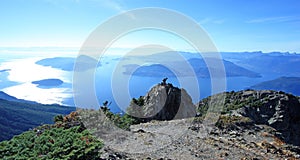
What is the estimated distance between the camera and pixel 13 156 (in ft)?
38.7

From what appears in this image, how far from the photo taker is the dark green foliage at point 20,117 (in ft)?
400

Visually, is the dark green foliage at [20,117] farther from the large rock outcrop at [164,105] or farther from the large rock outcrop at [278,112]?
the large rock outcrop at [278,112]

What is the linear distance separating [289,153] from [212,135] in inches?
226

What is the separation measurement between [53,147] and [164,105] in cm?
1965

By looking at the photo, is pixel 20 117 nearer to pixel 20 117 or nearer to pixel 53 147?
pixel 20 117

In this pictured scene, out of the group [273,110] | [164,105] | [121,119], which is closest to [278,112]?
[273,110]

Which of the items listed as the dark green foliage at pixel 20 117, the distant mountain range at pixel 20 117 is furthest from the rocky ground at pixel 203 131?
the distant mountain range at pixel 20 117

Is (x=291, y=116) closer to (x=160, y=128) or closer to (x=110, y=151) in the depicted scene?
(x=160, y=128)

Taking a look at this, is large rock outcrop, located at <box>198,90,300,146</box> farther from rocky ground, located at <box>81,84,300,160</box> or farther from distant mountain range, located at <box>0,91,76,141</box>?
distant mountain range, located at <box>0,91,76,141</box>

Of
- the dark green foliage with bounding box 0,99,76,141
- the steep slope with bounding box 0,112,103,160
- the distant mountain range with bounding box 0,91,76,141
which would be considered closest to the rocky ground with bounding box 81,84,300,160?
the steep slope with bounding box 0,112,103,160

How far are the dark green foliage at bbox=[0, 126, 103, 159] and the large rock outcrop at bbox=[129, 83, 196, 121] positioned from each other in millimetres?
16323

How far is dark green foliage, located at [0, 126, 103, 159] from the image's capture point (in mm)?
11758

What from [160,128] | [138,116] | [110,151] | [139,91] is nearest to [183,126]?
[160,128]

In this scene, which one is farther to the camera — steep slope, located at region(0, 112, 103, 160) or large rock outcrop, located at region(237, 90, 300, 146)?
large rock outcrop, located at region(237, 90, 300, 146)
